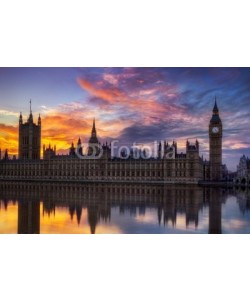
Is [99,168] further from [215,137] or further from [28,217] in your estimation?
[28,217]

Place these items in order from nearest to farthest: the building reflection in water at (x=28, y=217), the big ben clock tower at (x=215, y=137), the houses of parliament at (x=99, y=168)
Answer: the building reflection in water at (x=28, y=217), the big ben clock tower at (x=215, y=137), the houses of parliament at (x=99, y=168)

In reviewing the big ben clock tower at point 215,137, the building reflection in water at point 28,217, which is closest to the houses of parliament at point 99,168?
the big ben clock tower at point 215,137

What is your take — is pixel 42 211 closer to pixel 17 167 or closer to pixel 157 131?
pixel 157 131

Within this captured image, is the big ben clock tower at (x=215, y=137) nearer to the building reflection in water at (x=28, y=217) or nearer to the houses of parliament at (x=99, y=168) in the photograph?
the houses of parliament at (x=99, y=168)

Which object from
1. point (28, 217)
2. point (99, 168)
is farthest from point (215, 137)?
point (99, 168)

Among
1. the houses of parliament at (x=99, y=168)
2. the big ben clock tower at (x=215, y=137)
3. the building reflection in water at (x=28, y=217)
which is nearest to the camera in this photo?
the building reflection in water at (x=28, y=217)

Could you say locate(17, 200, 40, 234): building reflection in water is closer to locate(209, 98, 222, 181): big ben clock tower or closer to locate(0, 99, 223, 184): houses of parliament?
locate(209, 98, 222, 181): big ben clock tower

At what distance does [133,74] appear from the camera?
52.2 ft

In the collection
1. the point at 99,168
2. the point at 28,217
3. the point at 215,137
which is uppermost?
the point at 215,137

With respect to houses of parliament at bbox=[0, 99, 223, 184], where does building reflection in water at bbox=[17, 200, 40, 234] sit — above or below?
below

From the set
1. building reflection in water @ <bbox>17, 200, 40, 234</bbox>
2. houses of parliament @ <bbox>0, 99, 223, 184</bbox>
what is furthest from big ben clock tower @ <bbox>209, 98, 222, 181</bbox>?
building reflection in water @ <bbox>17, 200, 40, 234</bbox>

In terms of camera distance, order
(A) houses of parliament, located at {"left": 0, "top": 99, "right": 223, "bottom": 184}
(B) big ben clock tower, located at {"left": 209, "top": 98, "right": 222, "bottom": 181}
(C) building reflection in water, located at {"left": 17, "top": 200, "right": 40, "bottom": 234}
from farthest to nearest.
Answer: (A) houses of parliament, located at {"left": 0, "top": 99, "right": 223, "bottom": 184}
(B) big ben clock tower, located at {"left": 209, "top": 98, "right": 222, "bottom": 181}
(C) building reflection in water, located at {"left": 17, "top": 200, "right": 40, "bottom": 234}

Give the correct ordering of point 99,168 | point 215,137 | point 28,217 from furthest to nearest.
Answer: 1. point 99,168
2. point 215,137
3. point 28,217

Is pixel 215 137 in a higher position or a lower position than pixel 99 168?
higher
